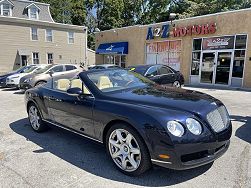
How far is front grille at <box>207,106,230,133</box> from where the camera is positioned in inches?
121

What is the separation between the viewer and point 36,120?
534 cm

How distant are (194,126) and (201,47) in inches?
504

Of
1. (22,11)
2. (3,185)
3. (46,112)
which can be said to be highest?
(22,11)

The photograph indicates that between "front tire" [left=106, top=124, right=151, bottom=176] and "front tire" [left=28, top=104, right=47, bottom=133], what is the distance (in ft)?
7.64

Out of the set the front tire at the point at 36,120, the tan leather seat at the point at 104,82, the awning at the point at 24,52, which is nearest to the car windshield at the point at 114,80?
the tan leather seat at the point at 104,82

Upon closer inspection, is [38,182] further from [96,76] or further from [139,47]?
[139,47]

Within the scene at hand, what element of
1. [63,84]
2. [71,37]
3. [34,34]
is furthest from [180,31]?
[34,34]

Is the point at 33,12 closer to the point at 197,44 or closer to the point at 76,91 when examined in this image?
the point at 197,44

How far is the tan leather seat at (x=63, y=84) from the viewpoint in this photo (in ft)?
15.4

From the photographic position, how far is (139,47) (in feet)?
61.0

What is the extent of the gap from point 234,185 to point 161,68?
728cm

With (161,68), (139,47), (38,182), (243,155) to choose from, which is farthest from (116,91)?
(139,47)

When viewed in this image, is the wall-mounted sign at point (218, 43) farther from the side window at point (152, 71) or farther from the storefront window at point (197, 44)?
the side window at point (152, 71)

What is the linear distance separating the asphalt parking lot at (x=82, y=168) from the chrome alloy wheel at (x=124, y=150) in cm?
16
